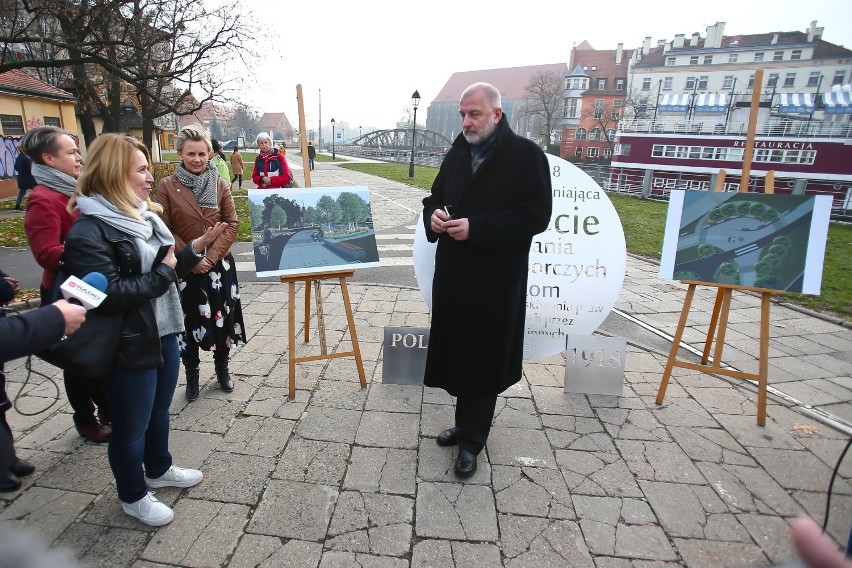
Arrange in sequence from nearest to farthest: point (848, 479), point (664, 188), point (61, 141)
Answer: point (848, 479)
point (61, 141)
point (664, 188)

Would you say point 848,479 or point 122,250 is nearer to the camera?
point 848,479

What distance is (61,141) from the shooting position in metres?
2.49

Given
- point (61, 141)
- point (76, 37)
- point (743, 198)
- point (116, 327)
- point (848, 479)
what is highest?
point (76, 37)

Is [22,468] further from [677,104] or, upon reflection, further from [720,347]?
[677,104]

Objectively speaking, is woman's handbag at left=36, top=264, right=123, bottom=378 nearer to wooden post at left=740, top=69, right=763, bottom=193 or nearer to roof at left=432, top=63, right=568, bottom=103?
wooden post at left=740, top=69, right=763, bottom=193

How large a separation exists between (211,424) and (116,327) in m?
1.47

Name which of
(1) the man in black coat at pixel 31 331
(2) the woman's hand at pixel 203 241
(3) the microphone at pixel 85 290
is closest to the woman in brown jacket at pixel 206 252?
(2) the woman's hand at pixel 203 241

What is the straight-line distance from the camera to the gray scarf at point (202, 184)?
304cm

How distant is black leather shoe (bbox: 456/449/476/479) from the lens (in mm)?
2611

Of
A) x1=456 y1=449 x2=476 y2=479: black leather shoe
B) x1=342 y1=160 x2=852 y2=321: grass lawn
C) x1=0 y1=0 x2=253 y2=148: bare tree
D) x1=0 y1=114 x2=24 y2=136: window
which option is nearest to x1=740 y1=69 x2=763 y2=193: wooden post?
x1=456 y1=449 x2=476 y2=479: black leather shoe

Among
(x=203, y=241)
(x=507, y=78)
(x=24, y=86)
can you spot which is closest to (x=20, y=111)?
(x=24, y=86)

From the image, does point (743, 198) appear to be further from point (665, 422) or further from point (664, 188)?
point (664, 188)

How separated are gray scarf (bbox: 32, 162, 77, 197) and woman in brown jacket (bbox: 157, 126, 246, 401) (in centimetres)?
54

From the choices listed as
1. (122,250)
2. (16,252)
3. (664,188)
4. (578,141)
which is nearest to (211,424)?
(122,250)
